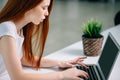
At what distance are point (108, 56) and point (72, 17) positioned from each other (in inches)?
212

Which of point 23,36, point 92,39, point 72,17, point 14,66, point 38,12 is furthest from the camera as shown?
point 72,17

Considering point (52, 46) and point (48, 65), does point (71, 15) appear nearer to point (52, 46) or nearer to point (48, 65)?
point (52, 46)

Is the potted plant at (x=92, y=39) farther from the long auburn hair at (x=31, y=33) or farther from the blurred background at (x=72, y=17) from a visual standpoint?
the blurred background at (x=72, y=17)

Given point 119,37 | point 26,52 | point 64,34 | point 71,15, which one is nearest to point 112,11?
point 71,15

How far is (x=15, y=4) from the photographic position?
1.40 metres

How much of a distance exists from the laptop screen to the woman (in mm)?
101

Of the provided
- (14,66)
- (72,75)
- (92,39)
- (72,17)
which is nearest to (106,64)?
(72,75)

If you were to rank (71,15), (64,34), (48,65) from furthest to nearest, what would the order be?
1. (71,15)
2. (64,34)
3. (48,65)

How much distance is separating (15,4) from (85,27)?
0.61 m

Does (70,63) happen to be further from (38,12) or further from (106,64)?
(38,12)

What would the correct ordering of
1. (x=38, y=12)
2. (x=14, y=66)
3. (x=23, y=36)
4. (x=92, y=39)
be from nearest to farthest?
(x=14, y=66), (x=38, y=12), (x=23, y=36), (x=92, y=39)

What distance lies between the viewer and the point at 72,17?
6891 millimetres

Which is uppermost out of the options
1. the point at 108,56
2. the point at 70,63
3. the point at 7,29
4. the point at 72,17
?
the point at 7,29

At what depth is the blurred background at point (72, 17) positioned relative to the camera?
488cm
